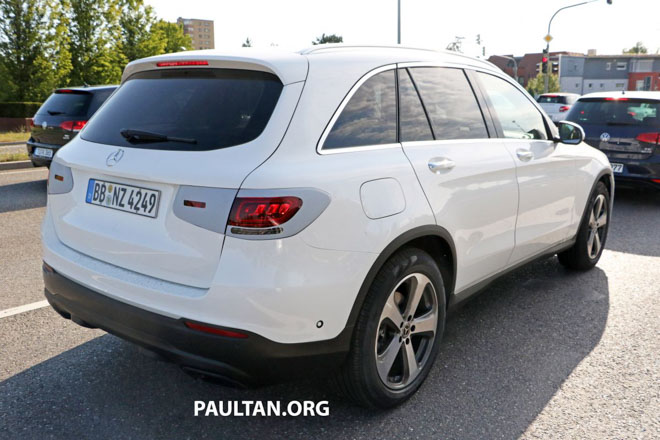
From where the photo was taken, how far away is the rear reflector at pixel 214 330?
94.1 inches

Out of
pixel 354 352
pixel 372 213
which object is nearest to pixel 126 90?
pixel 372 213

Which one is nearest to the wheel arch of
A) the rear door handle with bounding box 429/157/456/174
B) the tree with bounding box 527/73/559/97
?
the rear door handle with bounding box 429/157/456/174

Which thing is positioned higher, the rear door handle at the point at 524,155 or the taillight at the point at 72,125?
the rear door handle at the point at 524,155

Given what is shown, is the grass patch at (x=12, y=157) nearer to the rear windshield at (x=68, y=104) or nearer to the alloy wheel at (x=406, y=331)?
the rear windshield at (x=68, y=104)

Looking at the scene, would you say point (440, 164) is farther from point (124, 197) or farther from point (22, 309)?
point (22, 309)

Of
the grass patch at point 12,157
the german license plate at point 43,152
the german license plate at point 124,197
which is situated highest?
the german license plate at point 124,197

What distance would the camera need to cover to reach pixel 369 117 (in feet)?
9.52

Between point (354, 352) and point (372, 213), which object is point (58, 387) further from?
point (372, 213)

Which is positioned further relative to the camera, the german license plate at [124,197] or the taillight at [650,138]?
the taillight at [650,138]

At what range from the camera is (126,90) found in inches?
124

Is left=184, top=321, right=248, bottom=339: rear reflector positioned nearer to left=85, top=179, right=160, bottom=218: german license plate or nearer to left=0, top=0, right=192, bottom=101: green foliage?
left=85, top=179, right=160, bottom=218: german license plate

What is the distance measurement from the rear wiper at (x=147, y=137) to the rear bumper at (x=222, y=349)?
72 centimetres

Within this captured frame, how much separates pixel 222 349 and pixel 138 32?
43.3 meters

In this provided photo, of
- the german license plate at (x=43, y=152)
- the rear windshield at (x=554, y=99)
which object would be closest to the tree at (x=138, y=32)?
the rear windshield at (x=554, y=99)
